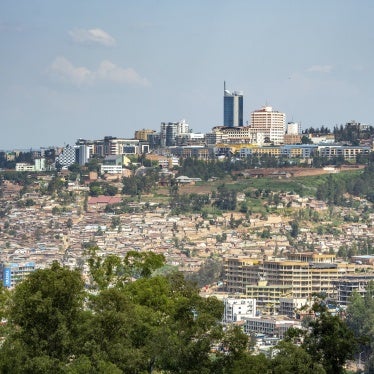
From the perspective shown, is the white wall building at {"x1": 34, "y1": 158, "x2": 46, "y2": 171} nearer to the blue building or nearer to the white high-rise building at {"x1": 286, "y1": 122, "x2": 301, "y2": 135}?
the white high-rise building at {"x1": 286, "y1": 122, "x2": 301, "y2": 135}

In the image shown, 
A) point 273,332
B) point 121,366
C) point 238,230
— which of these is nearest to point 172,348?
point 121,366

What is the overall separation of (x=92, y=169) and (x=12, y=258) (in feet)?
124

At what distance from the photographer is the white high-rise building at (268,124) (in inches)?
5276

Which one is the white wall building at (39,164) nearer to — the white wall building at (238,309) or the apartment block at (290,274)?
the apartment block at (290,274)

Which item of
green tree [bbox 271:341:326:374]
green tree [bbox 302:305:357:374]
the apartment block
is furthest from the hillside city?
green tree [bbox 271:341:326:374]

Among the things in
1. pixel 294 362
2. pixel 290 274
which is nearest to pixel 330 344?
pixel 294 362

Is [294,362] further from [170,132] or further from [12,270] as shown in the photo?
[170,132]

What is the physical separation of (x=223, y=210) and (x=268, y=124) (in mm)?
33117

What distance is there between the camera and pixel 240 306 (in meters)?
66.7

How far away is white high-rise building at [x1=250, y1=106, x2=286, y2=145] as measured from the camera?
5276 inches

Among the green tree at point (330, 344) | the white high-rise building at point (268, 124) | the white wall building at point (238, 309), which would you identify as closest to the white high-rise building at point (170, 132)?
the white high-rise building at point (268, 124)

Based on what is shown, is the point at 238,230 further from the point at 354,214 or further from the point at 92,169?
the point at 92,169

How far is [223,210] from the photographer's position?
4104 inches

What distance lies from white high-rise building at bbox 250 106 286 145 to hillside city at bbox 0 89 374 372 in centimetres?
16
